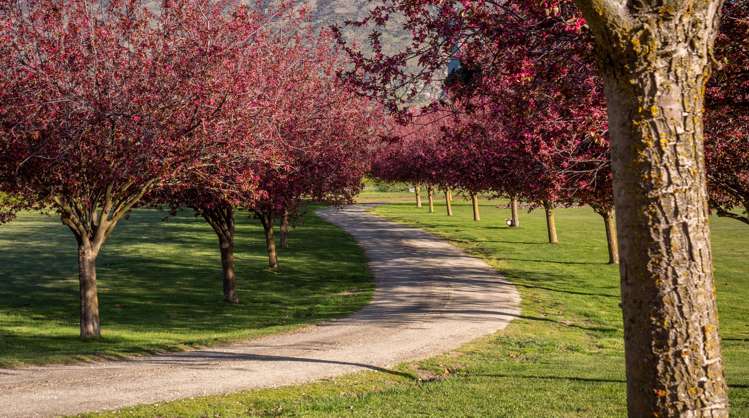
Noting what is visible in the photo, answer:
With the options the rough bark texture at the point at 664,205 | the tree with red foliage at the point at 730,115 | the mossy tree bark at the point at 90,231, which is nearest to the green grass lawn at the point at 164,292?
the mossy tree bark at the point at 90,231

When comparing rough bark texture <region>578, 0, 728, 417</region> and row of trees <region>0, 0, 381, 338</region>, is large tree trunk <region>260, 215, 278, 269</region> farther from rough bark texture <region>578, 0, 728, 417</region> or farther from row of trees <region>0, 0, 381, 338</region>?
rough bark texture <region>578, 0, 728, 417</region>

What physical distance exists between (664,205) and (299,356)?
493 inches

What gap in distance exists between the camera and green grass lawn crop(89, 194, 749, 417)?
11.0 metres

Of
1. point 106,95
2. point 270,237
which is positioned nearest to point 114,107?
point 106,95

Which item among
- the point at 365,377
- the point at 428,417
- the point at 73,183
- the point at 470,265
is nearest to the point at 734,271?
the point at 470,265

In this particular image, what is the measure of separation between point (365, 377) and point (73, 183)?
8948 mm

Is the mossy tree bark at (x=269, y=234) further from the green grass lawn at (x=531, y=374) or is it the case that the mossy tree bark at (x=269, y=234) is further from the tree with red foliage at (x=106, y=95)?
the tree with red foliage at (x=106, y=95)

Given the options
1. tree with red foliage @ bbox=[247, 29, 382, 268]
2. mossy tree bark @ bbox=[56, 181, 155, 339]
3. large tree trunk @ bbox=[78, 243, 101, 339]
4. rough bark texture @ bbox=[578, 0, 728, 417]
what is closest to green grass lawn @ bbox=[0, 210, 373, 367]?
large tree trunk @ bbox=[78, 243, 101, 339]

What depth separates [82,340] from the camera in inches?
727

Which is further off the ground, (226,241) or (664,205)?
(664,205)

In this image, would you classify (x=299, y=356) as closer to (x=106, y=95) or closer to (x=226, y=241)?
(x=106, y=95)

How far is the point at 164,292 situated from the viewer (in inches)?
1089

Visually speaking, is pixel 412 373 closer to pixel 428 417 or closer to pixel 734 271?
pixel 428 417

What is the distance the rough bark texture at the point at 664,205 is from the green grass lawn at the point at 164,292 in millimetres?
14500
